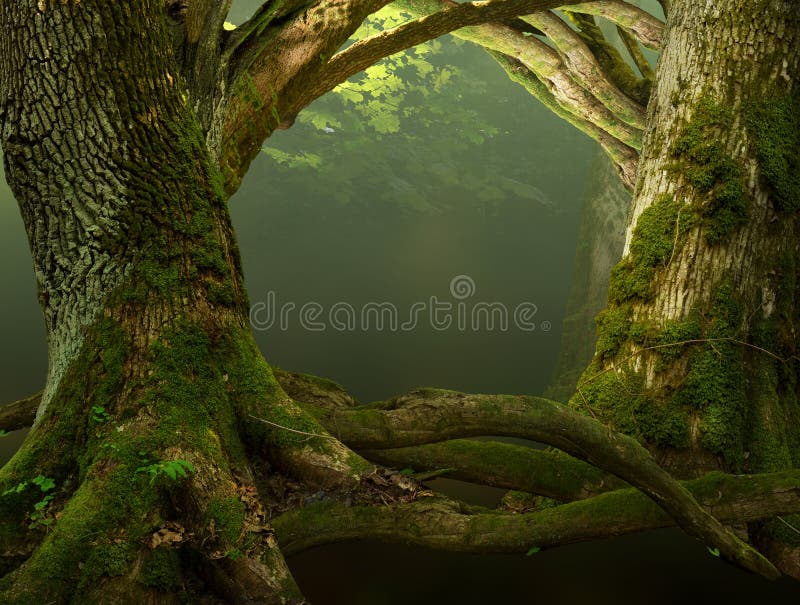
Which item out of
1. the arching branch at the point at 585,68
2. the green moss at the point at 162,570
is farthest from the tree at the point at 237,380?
the arching branch at the point at 585,68

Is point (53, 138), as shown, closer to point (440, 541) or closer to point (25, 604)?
point (25, 604)

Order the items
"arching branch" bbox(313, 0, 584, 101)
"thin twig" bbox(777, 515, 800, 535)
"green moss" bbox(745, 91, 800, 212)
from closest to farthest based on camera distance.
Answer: "thin twig" bbox(777, 515, 800, 535)
"green moss" bbox(745, 91, 800, 212)
"arching branch" bbox(313, 0, 584, 101)

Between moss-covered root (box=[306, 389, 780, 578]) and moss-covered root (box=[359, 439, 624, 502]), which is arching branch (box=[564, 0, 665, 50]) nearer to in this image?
moss-covered root (box=[359, 439, 624, 502])

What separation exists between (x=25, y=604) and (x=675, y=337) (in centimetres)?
338

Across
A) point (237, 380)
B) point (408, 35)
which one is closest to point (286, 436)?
point (237, 380)

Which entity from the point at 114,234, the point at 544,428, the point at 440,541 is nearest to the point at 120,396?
the point at 114,234

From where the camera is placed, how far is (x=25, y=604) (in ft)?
7.59

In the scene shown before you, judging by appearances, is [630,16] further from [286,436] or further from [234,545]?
[234,545]

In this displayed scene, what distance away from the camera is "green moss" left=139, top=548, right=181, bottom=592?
2.44 metres

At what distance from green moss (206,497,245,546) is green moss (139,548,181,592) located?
0.60 feet

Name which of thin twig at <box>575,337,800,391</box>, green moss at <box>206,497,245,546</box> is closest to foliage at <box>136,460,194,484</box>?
green moss at <box>206,497,245,546</box>

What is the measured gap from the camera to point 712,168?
167 inches

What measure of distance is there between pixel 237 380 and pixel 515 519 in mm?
1302

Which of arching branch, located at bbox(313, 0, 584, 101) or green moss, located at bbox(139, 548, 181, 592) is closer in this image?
green moss, located at bbox(139, 548, 181, 592)
